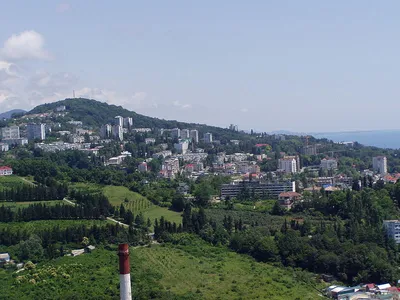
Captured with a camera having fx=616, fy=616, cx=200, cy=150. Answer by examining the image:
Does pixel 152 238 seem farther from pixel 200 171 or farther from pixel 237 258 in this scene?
pixel 200 171

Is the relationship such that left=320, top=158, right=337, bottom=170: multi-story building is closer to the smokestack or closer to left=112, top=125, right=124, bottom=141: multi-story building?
left=112, top=125, right=124, bottom=141: multi-story building

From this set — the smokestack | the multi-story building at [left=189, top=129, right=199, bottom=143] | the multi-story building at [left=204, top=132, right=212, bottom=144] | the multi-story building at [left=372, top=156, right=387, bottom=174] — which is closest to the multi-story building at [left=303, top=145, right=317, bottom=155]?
the multi-story building at [left=372, top=156, right=387, bottom=174]

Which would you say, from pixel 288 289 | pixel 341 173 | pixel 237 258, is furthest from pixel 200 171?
pixel 288 289

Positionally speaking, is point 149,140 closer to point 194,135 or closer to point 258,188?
point 194,135

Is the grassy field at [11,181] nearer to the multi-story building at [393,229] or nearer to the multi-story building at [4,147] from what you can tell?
the multi-story building at [4,147]

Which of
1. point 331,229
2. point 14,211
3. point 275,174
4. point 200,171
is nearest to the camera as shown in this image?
point 331,229

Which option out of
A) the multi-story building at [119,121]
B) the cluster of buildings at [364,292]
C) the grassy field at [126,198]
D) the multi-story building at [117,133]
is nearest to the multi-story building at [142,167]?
the grassy field at [126,198]

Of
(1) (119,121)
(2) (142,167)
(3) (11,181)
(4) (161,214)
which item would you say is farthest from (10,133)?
(4) (161,214)
